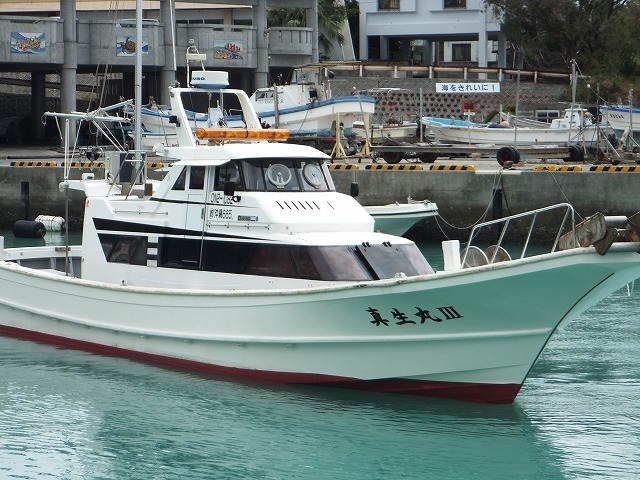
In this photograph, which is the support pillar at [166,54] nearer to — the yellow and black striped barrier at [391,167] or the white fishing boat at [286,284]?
the yellow and black striped barrier at [391,167]

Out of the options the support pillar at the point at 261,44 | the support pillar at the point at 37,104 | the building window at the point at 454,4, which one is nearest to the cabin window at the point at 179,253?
the support pillar at the point at 261,44

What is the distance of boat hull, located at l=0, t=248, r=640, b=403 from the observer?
11508mm

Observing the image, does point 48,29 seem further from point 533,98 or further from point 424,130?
point 533,98

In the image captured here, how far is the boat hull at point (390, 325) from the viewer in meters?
11.5

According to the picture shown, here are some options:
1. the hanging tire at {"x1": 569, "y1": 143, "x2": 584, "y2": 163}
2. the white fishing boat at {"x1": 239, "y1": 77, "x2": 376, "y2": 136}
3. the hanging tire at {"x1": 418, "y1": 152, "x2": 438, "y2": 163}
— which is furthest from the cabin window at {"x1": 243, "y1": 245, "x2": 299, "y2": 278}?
the white fishing boat at {"x1": 239, "y1": 77, "x2": 376, "y2": 136}

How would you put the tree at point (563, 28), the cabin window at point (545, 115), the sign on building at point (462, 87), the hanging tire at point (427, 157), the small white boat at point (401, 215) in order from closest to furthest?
the small white boat at point (401, 215) < the hanging tire at point (427, 157) < the cabin window at point (545, 115) < the sign on building at point (462, 87) < the tree at point (563, 28)

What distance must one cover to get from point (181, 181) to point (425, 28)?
41504 mm

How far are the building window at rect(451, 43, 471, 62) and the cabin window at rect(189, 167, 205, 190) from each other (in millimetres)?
49706

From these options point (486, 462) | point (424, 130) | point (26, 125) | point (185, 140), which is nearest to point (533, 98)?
point (424, 130)

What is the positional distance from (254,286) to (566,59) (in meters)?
38.4

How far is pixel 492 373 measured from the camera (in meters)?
12.3

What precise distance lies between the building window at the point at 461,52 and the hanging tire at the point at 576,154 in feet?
107

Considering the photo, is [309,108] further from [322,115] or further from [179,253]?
[179,253]

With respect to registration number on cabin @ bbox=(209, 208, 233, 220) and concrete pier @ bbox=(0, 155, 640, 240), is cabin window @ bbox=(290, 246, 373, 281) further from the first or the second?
concrete pier @ bbox=(0, 155, 640, 240)
